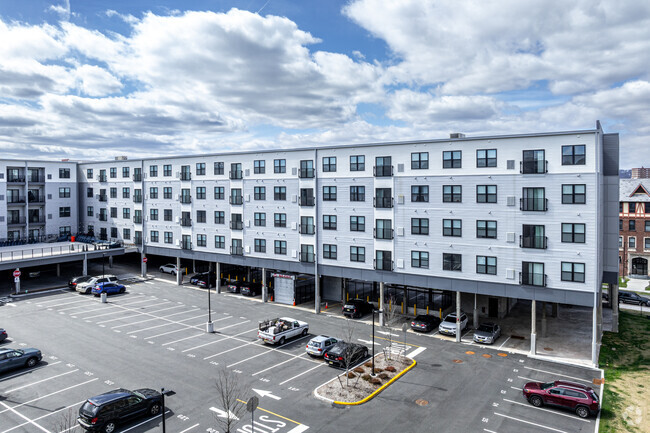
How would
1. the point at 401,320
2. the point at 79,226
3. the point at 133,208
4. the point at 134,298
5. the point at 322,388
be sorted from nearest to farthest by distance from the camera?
the point at 322,388, the point at 401,320, the point at 134,298, the point at 133,208, the point at 79,226

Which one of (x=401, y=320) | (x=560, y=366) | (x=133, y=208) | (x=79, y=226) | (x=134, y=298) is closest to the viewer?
(x=560, y=366)

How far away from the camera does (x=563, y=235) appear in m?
33.7

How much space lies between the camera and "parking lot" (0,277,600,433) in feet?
76.0

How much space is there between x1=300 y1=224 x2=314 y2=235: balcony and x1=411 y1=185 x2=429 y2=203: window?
1140 centimetres

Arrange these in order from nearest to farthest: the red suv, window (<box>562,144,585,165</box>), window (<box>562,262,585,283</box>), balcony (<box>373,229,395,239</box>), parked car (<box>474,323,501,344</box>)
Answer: the red suv < window (<box>562,144,585,165</box>) < window (<box>562,262,585,283</box>) < parked car (<box>474,323,501,344</box>) < balcony (<box>373,229,395,239</box>)

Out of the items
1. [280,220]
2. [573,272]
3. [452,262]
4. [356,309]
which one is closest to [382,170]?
[452,262]

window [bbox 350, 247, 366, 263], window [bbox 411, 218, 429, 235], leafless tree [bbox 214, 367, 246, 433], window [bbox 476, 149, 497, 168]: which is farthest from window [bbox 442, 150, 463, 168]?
leafless tree [bbox 214, 367, 246, 433]

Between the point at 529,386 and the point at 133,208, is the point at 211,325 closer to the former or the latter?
the point at 529,386

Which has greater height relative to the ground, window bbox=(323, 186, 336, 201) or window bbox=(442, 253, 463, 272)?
window bbox=(323, 186, 336, 201)

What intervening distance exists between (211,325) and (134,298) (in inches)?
666

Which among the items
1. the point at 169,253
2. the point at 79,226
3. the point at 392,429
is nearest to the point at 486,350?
the point at 392,429

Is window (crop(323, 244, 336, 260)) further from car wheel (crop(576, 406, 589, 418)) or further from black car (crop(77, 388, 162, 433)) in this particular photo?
car wheel (crop(576, 406, 589, 418))

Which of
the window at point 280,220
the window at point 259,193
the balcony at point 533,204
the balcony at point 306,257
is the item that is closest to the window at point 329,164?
the window at point 280,220

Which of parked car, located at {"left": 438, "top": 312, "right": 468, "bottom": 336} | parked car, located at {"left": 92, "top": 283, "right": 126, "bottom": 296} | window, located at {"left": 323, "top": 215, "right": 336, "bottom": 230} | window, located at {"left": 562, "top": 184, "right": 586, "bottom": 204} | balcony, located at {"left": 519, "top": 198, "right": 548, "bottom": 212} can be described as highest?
window, located at {"left": 562, "top": 184, "right": 586, "bottom": 204}
